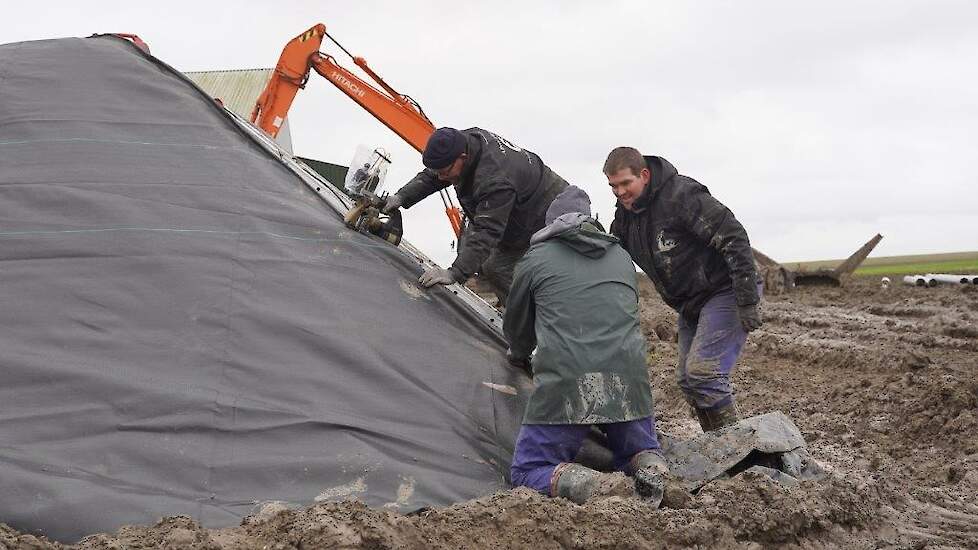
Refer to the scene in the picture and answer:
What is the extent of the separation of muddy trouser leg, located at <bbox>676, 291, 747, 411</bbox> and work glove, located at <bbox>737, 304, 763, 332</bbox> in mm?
99

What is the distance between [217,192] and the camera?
15.8ft

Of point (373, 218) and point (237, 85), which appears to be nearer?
point (373, 218)

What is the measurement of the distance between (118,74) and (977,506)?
4.84 m

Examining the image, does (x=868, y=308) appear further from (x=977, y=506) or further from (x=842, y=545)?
(x=842, y=545)

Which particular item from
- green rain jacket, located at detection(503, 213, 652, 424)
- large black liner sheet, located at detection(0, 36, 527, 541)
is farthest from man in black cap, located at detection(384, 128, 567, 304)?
green rain jacket, located at detection(503, 213, 652, 424)

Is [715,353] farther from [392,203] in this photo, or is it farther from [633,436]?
[392,203]

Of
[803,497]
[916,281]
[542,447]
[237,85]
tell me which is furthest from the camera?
[237,85]

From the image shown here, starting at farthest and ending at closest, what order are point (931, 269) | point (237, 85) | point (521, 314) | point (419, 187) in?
point (931, 269) → point (237, 85) → point (419, 187) → point (521, 314)

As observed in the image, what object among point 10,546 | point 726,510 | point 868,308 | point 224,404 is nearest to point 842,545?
point 726,510

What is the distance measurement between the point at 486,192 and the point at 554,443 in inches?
61.6

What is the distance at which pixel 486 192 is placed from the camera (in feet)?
16.4

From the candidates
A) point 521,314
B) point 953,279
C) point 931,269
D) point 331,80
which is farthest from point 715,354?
point 931,269

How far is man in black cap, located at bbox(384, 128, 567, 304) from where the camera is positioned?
16.0 feet

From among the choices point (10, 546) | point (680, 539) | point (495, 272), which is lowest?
point (10, 546)
